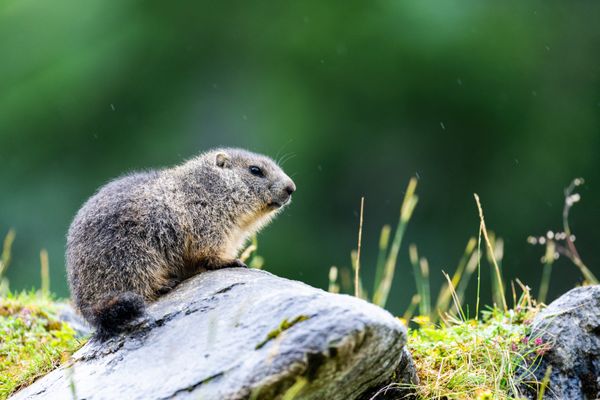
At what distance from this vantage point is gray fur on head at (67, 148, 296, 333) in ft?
19.6

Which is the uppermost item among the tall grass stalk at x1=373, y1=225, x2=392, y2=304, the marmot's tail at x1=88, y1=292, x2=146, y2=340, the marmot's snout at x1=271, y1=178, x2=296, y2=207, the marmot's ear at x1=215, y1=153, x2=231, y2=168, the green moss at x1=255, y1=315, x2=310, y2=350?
the marmot's ear at x1=215, y1=153, x2=231, y2=168

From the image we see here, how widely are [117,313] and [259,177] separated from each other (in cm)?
202

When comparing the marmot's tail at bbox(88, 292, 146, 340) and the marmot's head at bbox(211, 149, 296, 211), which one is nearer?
the marmot's tail at bbox(88, 292, 146, 340)

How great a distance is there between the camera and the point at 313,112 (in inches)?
718

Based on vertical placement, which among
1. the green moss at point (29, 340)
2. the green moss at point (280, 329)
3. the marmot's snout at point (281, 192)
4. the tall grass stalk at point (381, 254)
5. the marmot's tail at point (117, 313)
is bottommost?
the tall grass stalk at point (381, 254)

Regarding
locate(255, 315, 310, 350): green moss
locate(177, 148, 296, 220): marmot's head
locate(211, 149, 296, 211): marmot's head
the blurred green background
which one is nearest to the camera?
locate(255, 315, 310, 350): green moss

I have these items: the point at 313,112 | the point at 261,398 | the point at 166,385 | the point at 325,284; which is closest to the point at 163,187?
the point at 166,385

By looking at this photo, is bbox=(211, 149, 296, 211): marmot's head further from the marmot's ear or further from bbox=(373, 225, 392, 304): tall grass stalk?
bbox=(373, 225, 392, 304): tall grass stalk

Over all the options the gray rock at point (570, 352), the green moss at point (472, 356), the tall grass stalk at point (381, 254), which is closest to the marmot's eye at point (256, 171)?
the tall grass stalk at point (381, 254)

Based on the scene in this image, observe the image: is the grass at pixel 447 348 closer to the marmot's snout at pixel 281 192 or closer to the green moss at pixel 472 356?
the green moss at pixel 472 356

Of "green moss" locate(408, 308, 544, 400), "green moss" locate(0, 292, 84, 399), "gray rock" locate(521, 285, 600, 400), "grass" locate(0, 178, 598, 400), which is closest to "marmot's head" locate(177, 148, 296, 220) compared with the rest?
"grass" locate(0, 178, 598, 400)

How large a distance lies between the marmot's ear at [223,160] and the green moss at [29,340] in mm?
1631

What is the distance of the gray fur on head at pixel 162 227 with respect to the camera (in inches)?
235

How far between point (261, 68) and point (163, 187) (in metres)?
12.7
